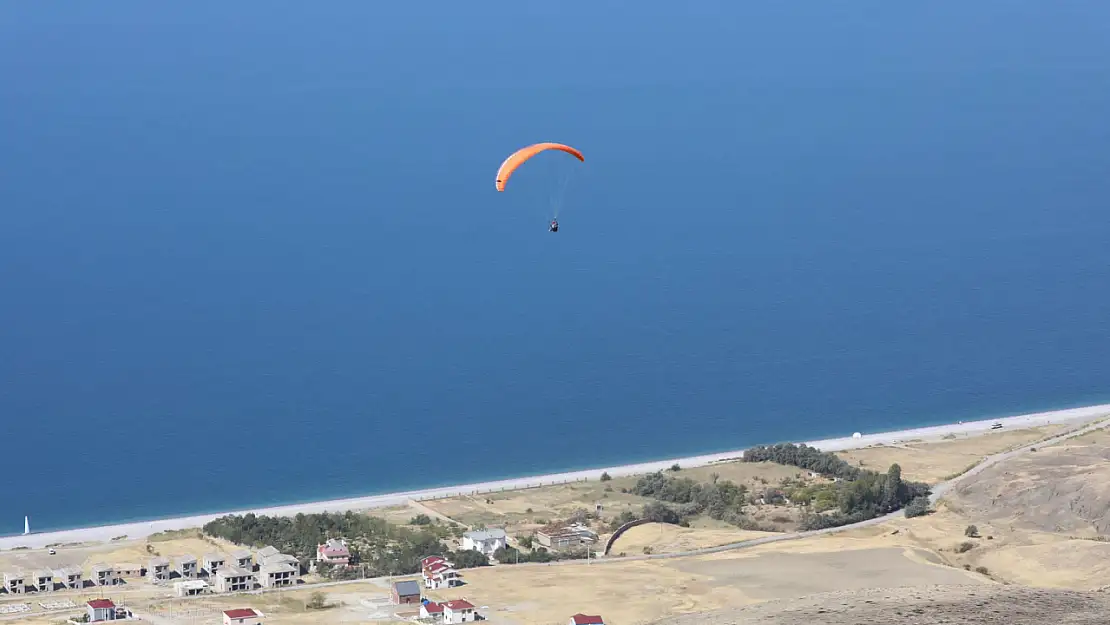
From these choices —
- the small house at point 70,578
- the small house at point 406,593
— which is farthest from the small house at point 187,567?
the small house at point 406,593

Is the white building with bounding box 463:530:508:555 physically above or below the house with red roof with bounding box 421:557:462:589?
above

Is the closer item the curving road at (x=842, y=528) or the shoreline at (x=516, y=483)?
the curving road at (x=842, y=528)

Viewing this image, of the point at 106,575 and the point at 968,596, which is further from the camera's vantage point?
the point at 106,575

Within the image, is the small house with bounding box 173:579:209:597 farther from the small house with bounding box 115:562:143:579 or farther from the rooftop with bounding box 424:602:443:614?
the rooftop with bounding box 424:602:443:614

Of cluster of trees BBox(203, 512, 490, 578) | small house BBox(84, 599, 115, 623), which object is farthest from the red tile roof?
small house BBox(84, 599, 115, 623)

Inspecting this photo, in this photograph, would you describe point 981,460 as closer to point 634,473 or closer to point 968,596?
point 634,473

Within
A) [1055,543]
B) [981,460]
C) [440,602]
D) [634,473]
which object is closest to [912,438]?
[981,460]

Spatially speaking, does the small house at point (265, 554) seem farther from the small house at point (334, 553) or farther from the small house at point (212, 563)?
the small house at point (334, 553)
